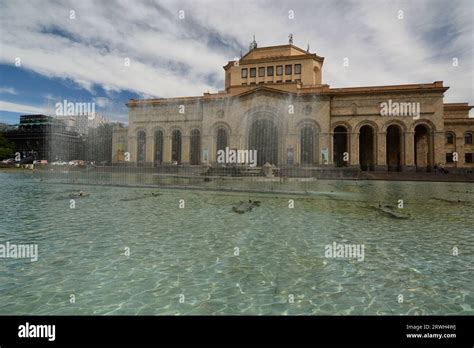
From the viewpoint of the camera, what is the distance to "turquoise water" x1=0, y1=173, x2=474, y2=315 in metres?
3.44

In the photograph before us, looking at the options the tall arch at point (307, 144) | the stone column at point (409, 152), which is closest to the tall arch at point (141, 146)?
the tall arch at point (307, 144)

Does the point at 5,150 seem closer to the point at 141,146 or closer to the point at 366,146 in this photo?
the point at 141,146

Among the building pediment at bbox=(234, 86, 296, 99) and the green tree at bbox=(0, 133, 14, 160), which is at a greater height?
the building pediment at bbox=(234, 86, 296, 99)

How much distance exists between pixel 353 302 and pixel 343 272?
101 cm

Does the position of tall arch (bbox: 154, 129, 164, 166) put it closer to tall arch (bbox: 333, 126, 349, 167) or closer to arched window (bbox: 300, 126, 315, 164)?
arched window (bbox: 300, 126, 315, 164)

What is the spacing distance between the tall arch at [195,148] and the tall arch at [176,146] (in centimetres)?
235

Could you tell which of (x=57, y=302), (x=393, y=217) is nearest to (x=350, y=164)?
(x=393, y=217)

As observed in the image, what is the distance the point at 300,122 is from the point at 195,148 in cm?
1762

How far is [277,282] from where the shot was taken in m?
4.06

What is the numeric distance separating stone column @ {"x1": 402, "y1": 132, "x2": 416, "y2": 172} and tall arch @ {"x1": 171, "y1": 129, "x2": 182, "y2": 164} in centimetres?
3227

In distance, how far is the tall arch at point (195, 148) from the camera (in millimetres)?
41938

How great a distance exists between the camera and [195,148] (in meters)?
43.2

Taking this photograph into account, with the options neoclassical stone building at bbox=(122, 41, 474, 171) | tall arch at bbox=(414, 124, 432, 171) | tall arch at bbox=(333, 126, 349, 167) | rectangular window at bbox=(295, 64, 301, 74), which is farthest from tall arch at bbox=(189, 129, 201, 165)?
tall arch at bbox=(414, 124, 432, 171)
